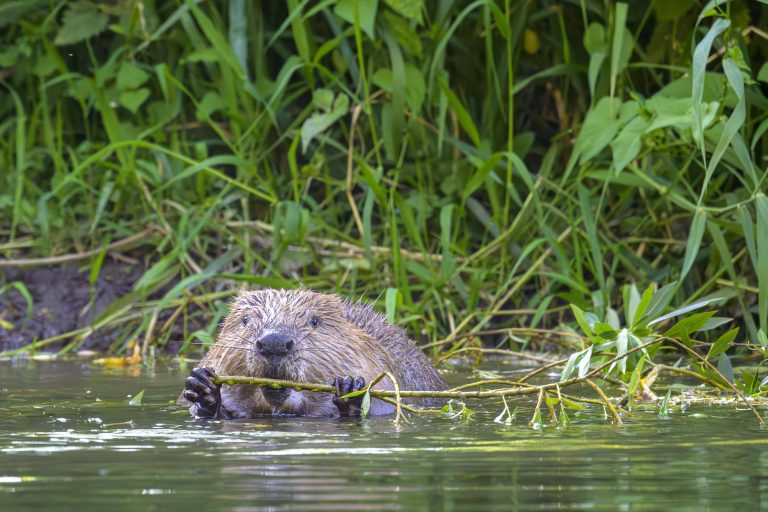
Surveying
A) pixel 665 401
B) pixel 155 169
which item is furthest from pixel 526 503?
pixel 155 169

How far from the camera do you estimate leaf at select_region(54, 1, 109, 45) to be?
732cm

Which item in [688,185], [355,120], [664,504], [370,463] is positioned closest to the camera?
[664,504]

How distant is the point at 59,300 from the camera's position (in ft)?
23.5

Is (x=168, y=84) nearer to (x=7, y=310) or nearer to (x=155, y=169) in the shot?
(x=155, y=169)

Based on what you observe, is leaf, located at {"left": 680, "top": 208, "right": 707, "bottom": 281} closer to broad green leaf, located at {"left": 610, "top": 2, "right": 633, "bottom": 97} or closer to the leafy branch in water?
the leafy branch in water

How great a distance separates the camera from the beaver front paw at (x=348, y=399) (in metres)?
4.19

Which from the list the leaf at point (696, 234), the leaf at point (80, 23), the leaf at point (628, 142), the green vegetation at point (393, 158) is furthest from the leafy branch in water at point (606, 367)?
the leaf at point (80, 23)

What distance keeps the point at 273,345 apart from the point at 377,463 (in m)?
1.16

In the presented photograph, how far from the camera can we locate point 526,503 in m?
2.59

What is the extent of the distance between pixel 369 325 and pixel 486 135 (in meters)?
2.23

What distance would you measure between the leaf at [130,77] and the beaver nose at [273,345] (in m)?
3.29

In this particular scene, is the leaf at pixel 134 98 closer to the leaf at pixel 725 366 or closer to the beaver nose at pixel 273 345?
the beaver nose at pixel 273 345

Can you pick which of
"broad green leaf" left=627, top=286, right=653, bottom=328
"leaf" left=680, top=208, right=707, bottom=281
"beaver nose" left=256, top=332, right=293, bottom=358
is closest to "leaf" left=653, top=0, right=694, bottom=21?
"leaf" left=680, top=208, right=707, bottom=281

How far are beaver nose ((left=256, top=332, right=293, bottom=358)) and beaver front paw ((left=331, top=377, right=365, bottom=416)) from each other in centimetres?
18
